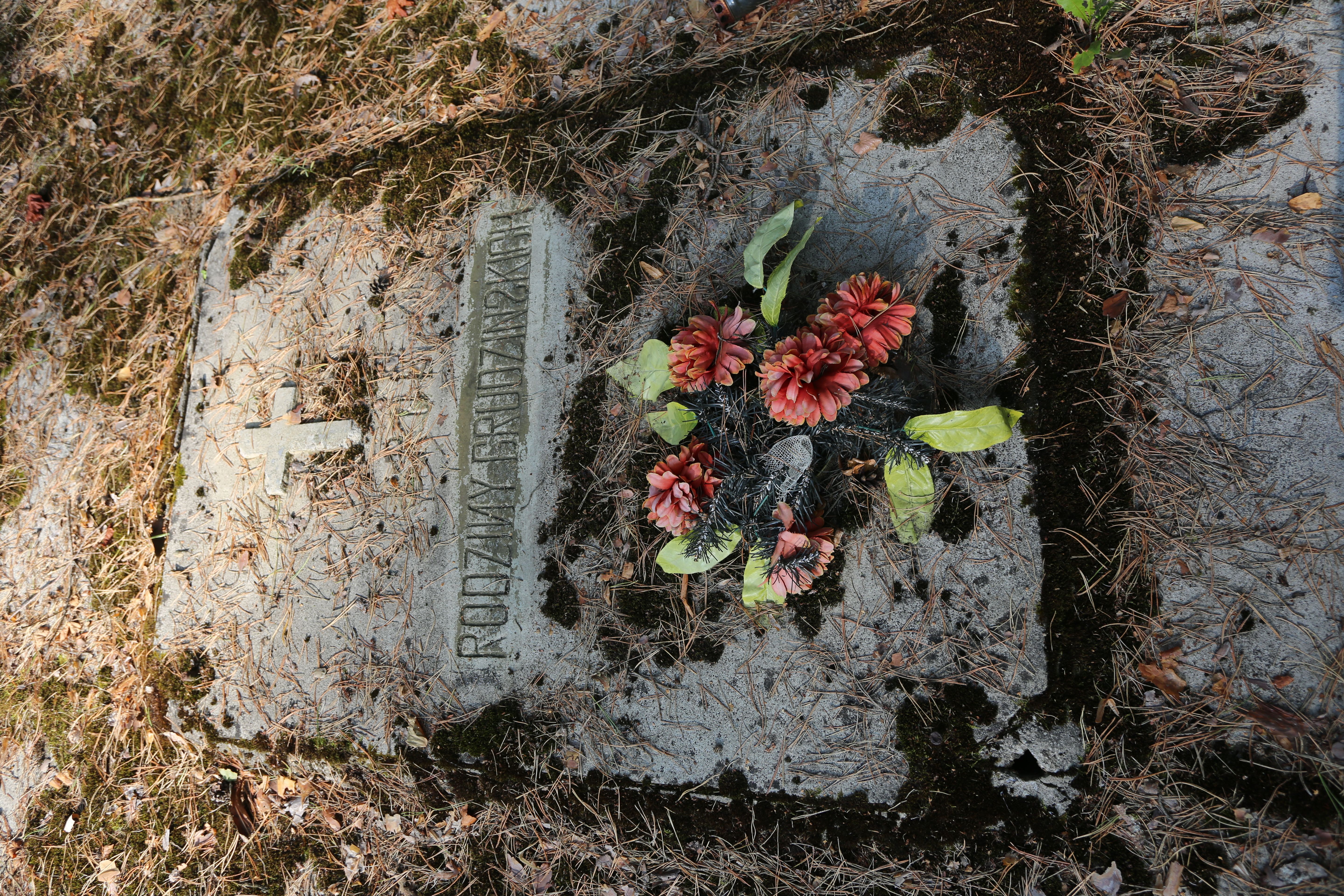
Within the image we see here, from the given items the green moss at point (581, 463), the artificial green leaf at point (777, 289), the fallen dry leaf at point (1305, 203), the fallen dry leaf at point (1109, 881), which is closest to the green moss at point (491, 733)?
the green moss at point (581, 463)

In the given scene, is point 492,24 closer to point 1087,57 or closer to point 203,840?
point 1087,57

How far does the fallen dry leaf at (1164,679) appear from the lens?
1.95 m

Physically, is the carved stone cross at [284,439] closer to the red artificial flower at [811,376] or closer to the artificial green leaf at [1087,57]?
the red artificial flower at [811,376]

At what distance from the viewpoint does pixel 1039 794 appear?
78.8 inches

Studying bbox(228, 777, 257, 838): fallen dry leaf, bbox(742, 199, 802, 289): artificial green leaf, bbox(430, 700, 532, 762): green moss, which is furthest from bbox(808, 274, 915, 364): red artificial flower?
bbox(228, 777, 257, 838): fallen dry leaf

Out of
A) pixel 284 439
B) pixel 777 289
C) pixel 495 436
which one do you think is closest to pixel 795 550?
pixel 777 289

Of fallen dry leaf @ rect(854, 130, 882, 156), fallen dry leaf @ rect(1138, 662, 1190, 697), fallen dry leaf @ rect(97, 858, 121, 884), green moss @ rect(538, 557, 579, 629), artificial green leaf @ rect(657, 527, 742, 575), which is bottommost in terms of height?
fallen dry leaf @ rect(97, 858, 121, 884)

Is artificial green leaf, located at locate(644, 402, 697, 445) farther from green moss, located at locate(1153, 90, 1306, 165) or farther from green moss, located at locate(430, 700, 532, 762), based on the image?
green moss, located at locate(1153, 90, 1306, 165)

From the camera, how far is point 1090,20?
212 centimetres

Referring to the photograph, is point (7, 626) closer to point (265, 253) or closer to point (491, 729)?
point (265, 253)

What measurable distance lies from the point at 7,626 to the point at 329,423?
2.45 meters

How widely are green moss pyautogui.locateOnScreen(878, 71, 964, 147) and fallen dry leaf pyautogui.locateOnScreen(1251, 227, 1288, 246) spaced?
0.99m

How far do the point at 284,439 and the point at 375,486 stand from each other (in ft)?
1.79

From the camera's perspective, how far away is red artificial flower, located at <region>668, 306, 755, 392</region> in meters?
2.09
